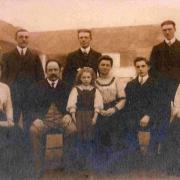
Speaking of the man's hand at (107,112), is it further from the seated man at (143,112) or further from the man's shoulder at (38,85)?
the man's shoulder at (38,85)

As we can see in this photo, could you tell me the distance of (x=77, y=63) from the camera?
6.45 m

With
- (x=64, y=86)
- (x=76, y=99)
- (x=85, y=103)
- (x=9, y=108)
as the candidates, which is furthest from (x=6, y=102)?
(x=85, y=103)

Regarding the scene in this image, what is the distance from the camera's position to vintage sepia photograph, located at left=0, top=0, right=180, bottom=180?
20.6ft

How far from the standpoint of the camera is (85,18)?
6.46 meters

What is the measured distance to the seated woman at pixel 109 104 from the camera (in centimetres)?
630

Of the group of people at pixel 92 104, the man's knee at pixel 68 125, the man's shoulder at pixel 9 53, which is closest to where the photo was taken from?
the group of people at pixel 92 104

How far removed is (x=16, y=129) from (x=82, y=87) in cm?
104

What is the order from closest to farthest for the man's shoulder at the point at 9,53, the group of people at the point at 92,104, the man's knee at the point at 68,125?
the group of people at the point at 92,104
the man's knee at the point at 68,125
the man's shoulder at the point at 9,53

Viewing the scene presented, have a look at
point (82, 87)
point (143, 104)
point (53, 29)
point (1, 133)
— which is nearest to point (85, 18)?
point (53, 29)

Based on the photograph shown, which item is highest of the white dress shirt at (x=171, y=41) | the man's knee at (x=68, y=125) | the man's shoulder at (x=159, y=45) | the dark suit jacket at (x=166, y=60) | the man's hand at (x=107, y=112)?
the white dress shirt at (x=171, y=41)

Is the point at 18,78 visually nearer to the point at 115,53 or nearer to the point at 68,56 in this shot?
the point at 68,56

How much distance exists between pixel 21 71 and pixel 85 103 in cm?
97

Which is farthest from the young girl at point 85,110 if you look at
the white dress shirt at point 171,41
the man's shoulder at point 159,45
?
the white dress shirt at point 171,41

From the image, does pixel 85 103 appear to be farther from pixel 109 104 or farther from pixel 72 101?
pixel 109 104
